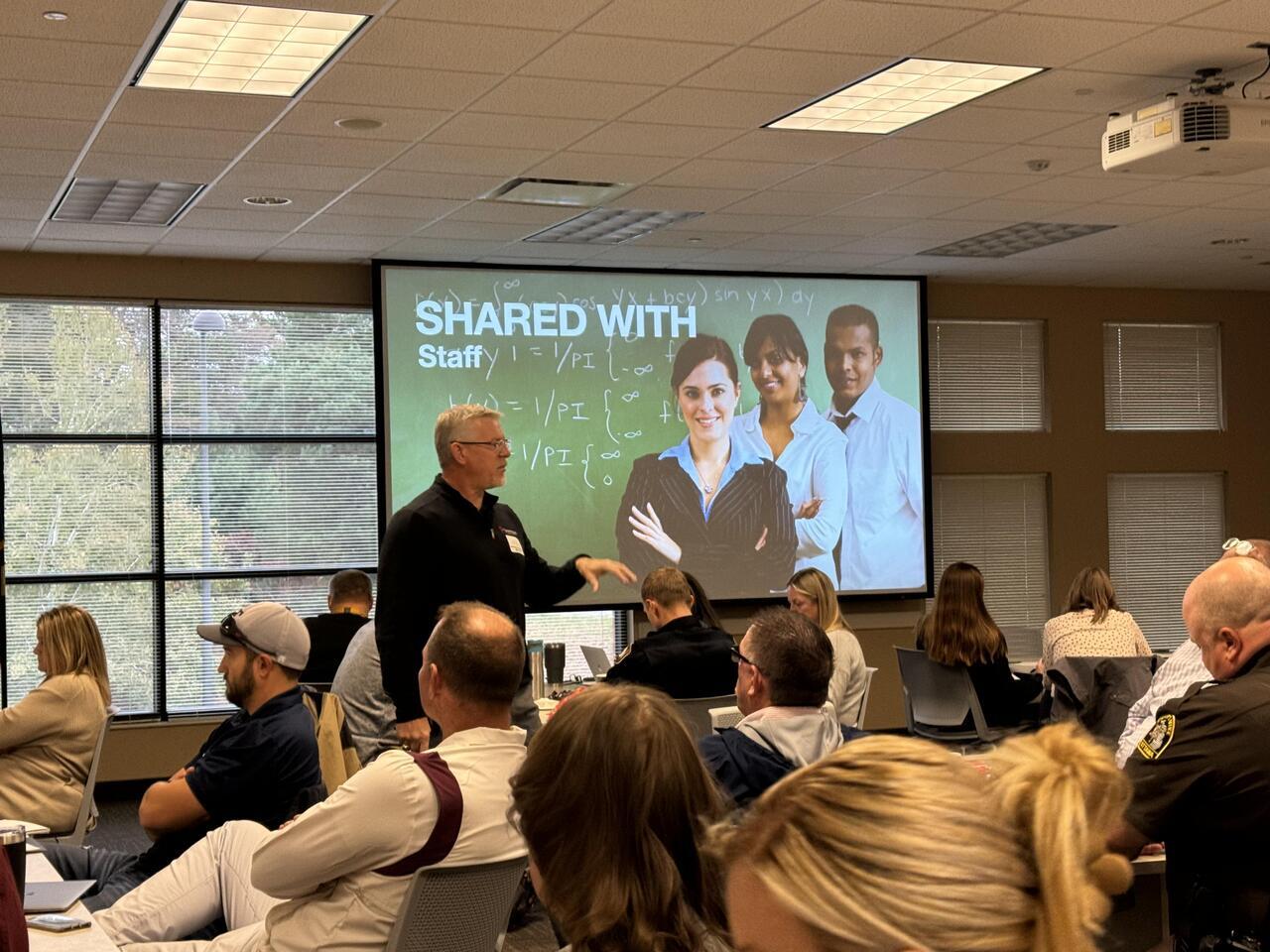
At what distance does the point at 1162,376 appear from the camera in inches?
444

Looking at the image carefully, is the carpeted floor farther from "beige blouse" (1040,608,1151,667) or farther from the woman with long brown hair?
"beige blouse" (1040,608,1151,667)

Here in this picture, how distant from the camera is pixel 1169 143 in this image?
5324 millimetres

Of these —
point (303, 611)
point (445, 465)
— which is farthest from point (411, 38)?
point (303, 611)

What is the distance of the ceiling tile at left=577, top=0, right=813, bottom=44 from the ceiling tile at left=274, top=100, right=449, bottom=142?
1.22 metres

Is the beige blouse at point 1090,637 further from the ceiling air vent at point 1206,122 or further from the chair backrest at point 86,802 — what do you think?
the chair backrest at point 86,802

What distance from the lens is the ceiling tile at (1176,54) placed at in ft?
16.1

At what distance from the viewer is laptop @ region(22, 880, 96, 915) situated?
2.99 metres

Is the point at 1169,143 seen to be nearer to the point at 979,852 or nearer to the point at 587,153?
the point at 587,153

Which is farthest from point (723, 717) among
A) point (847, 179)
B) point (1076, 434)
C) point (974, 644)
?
point (1076, 434)

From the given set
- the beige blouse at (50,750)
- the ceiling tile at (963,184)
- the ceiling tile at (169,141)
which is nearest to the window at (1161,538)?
the ceiling tile at (963,184)

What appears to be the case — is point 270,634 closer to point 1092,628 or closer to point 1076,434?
point 1092,628

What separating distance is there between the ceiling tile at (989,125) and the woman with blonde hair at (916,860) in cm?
525

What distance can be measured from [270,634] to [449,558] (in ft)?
2.12

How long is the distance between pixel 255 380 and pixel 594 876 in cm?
769
